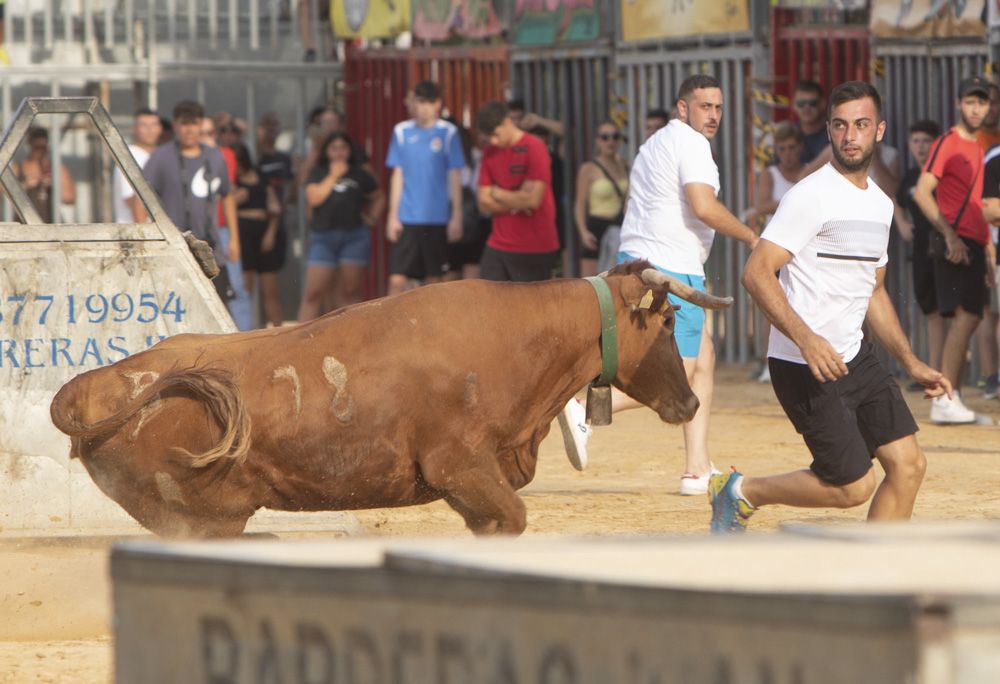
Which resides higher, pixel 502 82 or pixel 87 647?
pixel 502 82

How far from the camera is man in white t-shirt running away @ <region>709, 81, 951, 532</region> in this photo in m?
6.63

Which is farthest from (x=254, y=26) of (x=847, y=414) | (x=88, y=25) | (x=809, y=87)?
(x=847, y=414)

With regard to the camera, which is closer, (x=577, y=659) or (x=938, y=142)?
(x=577, y=659)

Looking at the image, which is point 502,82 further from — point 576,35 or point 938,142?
point 938,142

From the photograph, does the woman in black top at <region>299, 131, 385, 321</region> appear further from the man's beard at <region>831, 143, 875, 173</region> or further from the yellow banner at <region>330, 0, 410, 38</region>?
the man's beard at <region>831, 143, 875, 173</region>

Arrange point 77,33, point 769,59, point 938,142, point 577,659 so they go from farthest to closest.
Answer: point 77,33, point 769,59, point 938,142, point 577,659

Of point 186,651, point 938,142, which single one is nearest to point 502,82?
point 938,142

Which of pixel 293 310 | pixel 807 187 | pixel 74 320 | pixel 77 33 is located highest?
pixel 77 33

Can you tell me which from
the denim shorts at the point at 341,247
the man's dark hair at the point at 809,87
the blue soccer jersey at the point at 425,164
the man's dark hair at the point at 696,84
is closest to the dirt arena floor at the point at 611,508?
the man's dark hair at the point at 696,84

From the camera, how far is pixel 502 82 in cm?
1777

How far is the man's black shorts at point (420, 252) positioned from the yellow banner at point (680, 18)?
2.45 meters

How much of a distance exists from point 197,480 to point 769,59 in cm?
978

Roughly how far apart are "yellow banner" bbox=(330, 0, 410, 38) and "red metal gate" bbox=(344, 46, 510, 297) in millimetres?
280

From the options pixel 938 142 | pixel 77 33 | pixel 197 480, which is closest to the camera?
pixel 197 480
